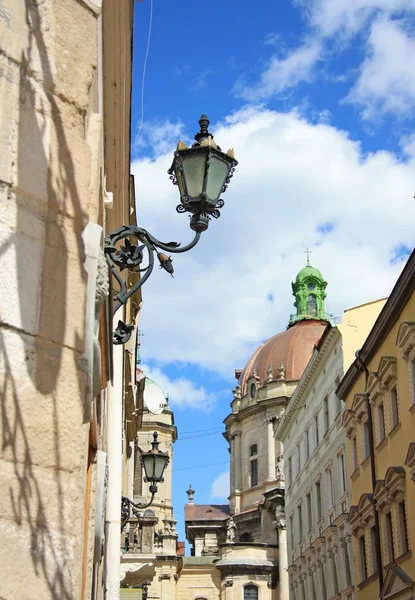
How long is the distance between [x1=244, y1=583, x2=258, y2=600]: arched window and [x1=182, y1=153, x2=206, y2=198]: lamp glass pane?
50.7 m

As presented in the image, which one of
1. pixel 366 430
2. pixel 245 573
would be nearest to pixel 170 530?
pixel 245 573

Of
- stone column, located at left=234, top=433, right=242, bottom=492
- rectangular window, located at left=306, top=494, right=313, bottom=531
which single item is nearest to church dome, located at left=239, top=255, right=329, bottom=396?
stone column, located at left=234, top=433, right=242, bottom=492

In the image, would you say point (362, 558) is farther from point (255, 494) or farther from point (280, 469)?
point (255, 494)

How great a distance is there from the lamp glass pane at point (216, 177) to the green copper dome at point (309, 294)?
67.6 metres

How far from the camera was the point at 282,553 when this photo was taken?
54.1m

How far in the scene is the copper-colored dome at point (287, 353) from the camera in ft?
206

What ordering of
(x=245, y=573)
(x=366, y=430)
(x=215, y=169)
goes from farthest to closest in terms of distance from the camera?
(x=245, y=573), (x=366, y=430), (x=215, y=169)

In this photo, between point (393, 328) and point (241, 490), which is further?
point (241, 490)

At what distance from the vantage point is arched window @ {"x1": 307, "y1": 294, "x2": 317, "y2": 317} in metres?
74.5

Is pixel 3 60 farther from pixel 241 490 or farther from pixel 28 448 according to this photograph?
pixel 241 490

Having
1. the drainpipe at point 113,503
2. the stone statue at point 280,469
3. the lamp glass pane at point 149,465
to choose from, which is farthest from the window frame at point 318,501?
the stone statue at point 280,469

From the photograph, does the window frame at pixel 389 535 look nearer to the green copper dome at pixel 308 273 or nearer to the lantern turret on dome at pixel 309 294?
the lantern turret on dome at pixel 309 294

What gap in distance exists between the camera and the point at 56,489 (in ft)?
13.1

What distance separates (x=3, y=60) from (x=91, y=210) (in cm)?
93
